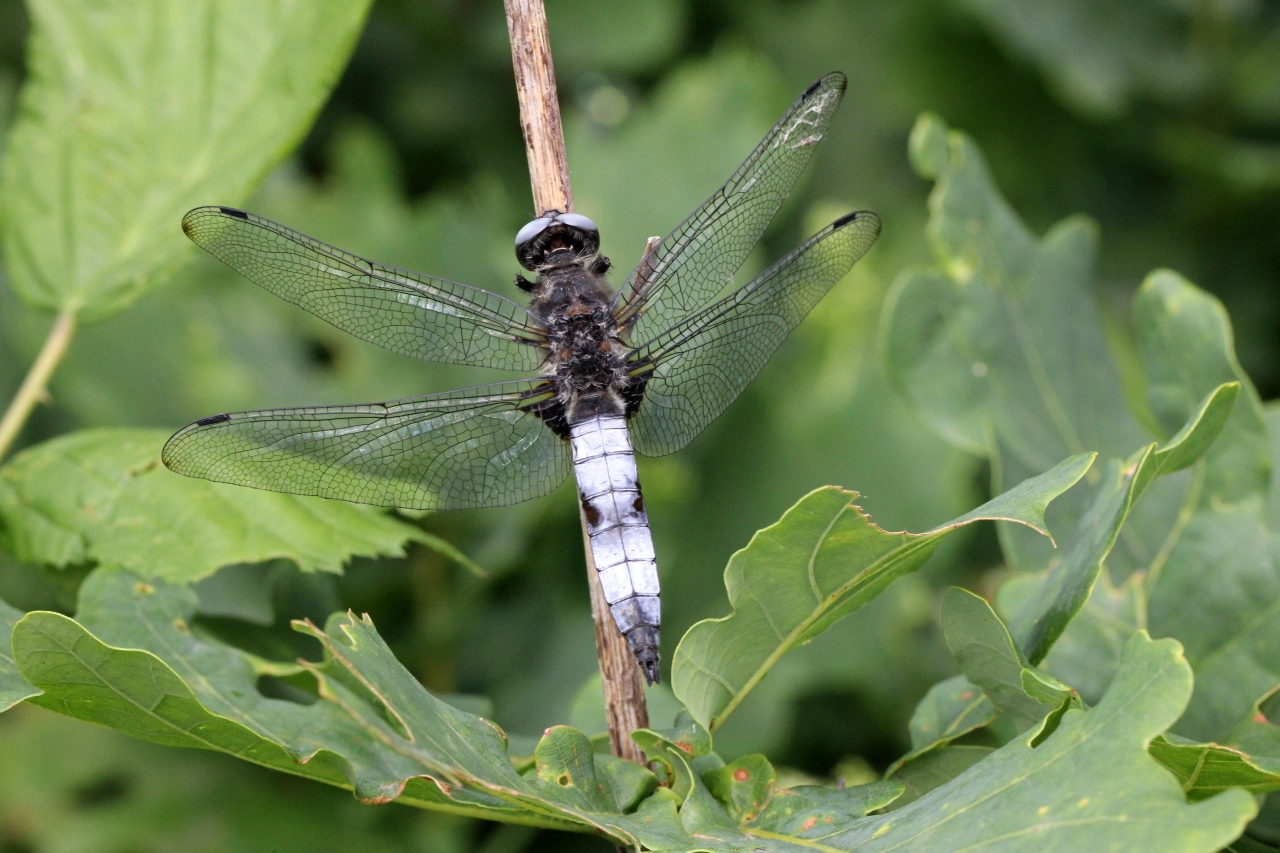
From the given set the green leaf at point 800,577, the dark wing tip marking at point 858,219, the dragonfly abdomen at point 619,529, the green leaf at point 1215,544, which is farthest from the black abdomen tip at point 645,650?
the dark wing tip marking at point 858,219

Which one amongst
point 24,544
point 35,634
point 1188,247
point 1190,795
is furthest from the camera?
point 1188,247

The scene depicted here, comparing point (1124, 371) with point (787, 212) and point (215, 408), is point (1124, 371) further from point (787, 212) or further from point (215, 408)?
point (215, 408)

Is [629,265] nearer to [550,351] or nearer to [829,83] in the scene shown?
[829,83]

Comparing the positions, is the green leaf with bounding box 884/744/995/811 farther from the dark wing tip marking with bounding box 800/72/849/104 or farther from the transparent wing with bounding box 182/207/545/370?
the dark wing tip marking with bounding box 800/72/849/104

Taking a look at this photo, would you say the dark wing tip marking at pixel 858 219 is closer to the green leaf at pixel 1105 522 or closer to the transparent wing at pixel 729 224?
the transparent wing at pixel 729 224

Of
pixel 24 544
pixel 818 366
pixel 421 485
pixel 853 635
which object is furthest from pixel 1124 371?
pixel 24 544

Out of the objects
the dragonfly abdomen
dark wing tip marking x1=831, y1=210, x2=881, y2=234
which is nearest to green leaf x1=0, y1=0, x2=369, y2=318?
the dragonfly abdomen
